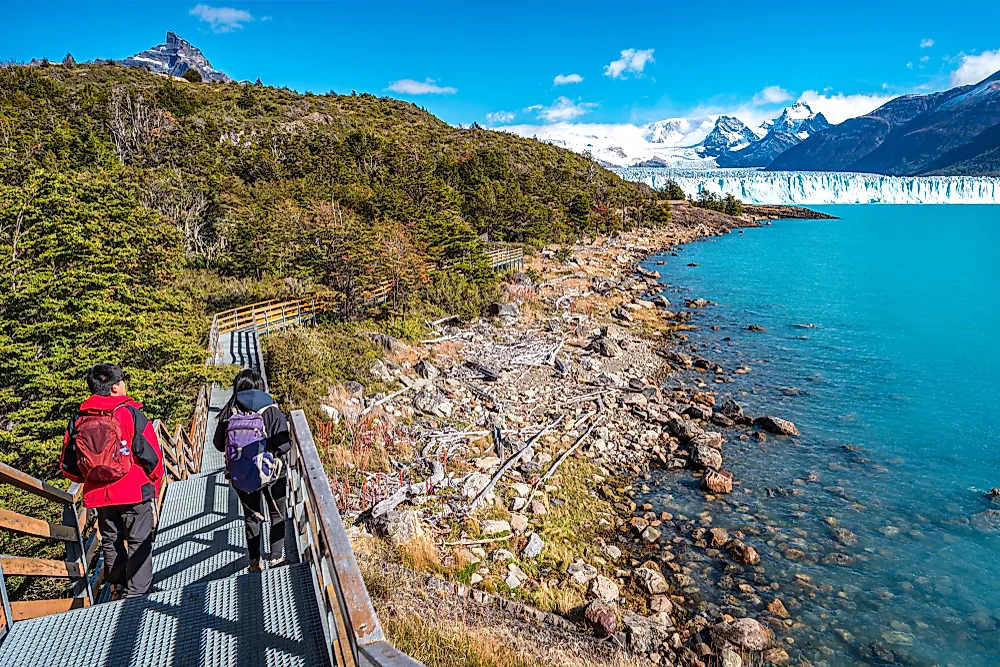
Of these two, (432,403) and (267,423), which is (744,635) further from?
(432,403)

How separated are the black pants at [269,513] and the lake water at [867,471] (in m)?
7.29

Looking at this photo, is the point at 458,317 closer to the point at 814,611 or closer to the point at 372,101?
the point at 814,611

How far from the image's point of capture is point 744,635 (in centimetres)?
793

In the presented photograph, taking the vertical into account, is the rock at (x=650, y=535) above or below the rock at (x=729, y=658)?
above

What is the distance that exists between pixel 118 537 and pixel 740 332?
26.1 metres

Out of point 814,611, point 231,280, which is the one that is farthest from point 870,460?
point 231,280

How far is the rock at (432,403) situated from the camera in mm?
14172

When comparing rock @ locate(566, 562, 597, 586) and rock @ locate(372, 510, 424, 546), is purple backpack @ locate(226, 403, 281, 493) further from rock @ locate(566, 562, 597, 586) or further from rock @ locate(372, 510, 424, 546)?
rock @ locate(566, 562, 597, 586)

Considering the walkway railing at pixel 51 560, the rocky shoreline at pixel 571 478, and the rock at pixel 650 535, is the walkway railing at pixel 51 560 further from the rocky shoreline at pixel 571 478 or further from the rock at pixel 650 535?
the rock at pixel 650 535

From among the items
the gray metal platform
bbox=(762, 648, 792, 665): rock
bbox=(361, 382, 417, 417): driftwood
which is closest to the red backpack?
the gray metal platform

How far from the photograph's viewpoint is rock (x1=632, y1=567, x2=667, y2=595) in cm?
891

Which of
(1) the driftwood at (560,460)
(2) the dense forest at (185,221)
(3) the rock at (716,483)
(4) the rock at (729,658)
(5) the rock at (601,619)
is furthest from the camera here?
(3) the rock at (716,483)

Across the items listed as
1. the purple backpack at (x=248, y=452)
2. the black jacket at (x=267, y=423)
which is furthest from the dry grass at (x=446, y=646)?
the black jacket at (x=267, y=423)

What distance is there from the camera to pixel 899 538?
1073 cm
